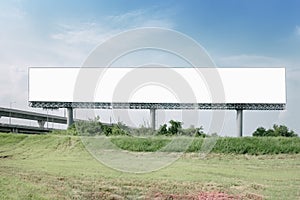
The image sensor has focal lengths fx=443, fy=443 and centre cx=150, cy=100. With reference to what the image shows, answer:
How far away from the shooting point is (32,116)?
58844 millimetres

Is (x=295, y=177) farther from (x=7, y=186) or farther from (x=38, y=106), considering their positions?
(x=38, y=106)

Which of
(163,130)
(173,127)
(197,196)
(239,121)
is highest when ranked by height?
(239,121)

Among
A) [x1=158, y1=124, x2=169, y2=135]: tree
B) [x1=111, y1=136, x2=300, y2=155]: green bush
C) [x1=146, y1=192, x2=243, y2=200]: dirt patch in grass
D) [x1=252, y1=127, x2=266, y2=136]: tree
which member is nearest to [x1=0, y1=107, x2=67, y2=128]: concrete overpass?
[x1=111, y1=136, x2=300, y2=155]: green bush

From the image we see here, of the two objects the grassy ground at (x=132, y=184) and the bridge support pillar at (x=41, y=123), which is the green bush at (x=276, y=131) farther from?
the bridge support pillar at (x=41, y=123)

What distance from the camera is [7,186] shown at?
1322cm

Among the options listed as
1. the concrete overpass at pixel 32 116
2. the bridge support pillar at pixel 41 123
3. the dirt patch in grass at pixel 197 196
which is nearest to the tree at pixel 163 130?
the dirt patch in grass at pixel 197 196

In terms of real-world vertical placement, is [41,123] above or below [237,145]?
above

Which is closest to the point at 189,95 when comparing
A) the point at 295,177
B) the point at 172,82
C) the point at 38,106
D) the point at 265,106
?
the point at 172,82

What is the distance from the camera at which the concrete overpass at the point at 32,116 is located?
2067 inches

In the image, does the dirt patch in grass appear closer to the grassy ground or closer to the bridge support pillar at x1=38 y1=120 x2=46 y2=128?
the grassy ground

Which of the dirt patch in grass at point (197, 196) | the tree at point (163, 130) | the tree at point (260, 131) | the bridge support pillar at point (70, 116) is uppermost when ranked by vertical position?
the bridge support pillar at point (70, 116)

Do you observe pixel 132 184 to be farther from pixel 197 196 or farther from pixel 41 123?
pixel 41 123

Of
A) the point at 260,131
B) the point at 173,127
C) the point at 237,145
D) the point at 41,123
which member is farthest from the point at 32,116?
the point at 237,145

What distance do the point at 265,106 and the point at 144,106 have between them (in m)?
11.3
